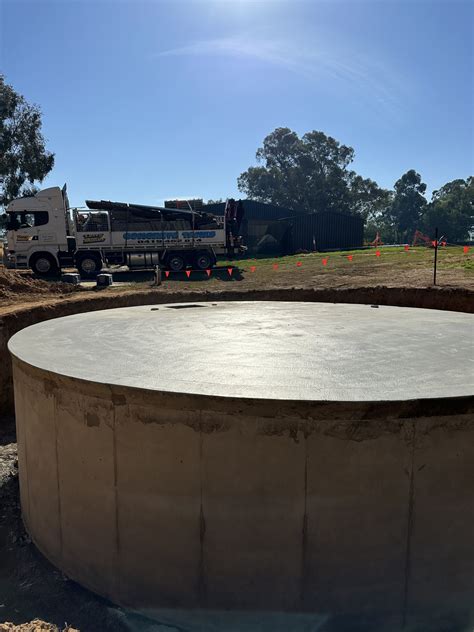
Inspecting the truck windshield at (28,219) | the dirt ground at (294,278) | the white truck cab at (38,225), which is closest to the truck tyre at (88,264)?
the white truck cab at (38,225)

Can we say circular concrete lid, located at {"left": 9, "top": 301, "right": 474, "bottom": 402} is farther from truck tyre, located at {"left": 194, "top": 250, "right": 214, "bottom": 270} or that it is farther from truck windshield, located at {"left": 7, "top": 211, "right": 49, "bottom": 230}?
truck windshield, located at {"left": 7, "top": 211, "right": 49, "bottom": 230}

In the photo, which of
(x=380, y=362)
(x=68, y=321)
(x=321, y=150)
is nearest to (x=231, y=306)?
(x=68, y=321)

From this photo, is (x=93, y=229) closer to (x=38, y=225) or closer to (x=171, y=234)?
(x=38, y=225)

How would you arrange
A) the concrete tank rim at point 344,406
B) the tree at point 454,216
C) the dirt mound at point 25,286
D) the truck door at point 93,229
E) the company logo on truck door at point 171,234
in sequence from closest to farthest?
the concrete tank rim at point 344,406 < the dirt mound at point 25,286 < the truck door at point 93,229 < the company logo on truck door at point 171,234 < the tree at point 454,216

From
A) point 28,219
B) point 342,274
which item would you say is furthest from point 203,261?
point 28,219

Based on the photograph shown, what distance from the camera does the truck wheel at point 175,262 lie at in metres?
19.2

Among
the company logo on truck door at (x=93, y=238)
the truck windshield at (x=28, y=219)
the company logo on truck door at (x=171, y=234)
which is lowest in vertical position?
the company logo on truck door at (x=93, y=238)

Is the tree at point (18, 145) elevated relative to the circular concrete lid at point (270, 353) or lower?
elevated

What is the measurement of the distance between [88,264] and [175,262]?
3.28 meters

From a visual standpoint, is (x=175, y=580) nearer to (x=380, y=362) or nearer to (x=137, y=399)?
(x=137, y=399)

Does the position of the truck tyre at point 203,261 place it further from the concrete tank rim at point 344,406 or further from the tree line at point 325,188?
the tree line at point 325,188

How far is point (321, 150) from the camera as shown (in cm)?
6091

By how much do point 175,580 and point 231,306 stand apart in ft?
18.8

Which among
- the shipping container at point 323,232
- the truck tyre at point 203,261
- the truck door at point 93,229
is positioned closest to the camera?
the truck door at point 93,229
